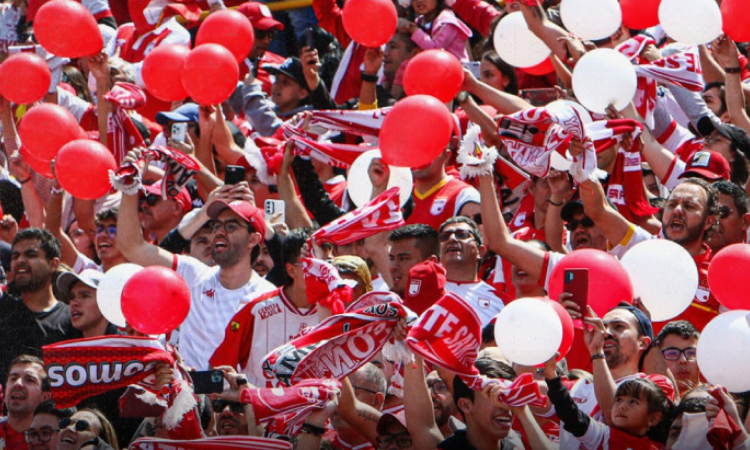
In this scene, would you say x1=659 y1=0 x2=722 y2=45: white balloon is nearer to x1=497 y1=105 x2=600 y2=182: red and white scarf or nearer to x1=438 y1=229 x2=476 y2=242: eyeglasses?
x1=497 y1=105 x2=600 y2=182: red and white scarf

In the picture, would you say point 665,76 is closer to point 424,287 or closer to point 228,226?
point 424,287

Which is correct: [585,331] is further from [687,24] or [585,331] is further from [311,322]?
[687,24]

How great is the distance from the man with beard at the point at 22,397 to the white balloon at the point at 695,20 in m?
3.87

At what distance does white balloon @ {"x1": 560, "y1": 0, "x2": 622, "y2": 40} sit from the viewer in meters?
8.33

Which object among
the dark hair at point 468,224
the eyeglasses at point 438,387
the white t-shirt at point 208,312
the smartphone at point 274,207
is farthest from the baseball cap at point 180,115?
the eyeglasses at point 438,387

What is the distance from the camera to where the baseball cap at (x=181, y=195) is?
28.9 ft

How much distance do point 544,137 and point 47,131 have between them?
10.2 feet

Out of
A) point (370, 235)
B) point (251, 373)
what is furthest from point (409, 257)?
point (251, 373)

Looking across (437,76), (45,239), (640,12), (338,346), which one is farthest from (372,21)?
(338,346)

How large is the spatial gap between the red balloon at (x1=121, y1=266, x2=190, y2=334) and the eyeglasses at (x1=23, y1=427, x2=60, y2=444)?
2.41 feet

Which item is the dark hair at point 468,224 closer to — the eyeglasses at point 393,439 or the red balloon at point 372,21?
the eyeglasses at point 393,439

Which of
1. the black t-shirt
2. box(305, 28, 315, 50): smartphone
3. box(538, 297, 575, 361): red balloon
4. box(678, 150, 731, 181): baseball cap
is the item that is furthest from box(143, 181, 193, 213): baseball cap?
box(538, 297, 575, 361): red balloon

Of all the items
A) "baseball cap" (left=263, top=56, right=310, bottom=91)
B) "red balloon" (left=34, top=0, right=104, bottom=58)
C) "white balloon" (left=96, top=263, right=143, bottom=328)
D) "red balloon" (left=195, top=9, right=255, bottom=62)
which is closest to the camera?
"white balloon" (left=96, top=263, right=143, bottom=328)

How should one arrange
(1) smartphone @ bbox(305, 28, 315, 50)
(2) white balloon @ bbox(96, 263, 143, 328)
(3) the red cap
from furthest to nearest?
(1) smartphone @ bbox(305, 28, 315, 50), (2) white balloon @ bbox(96, 263, 143, 328), (3) the red cap
